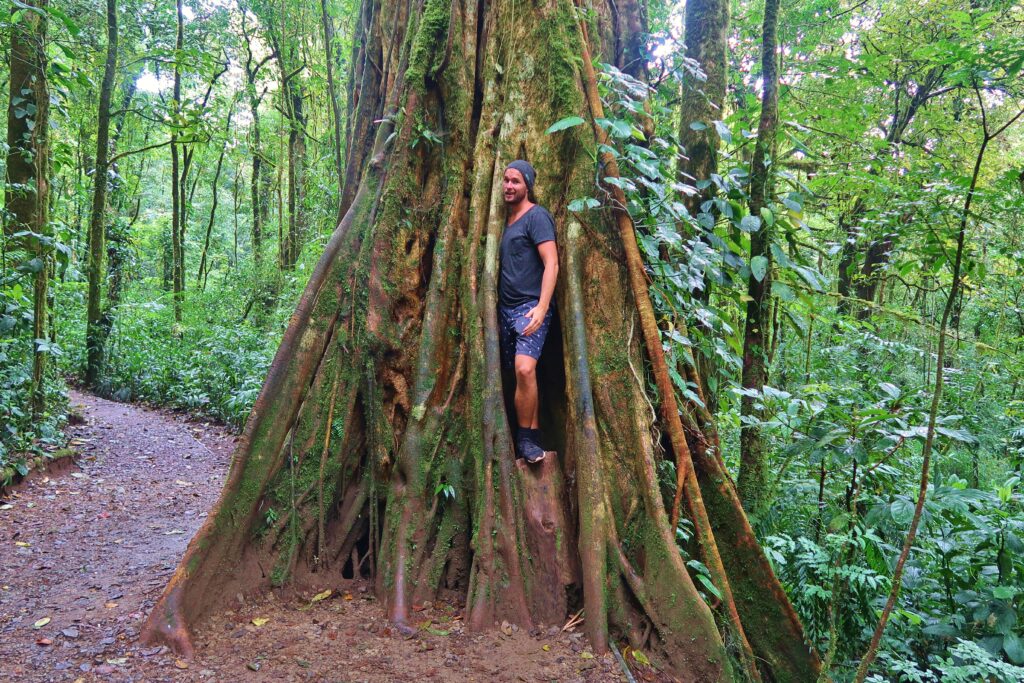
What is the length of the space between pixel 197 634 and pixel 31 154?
5840 millimetres

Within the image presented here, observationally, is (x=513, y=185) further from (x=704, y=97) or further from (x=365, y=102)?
(x=365, y=102)

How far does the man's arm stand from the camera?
13.2 ft

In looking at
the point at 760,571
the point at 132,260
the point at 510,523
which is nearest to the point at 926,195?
the point at 760,571

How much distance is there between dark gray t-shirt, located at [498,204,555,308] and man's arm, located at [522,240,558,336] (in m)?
0.07

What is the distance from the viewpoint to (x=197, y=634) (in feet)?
11.6

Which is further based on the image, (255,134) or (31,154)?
(255,134)

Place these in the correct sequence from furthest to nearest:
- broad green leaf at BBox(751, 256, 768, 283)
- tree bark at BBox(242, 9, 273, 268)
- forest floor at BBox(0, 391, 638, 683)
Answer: tree bark at BBox(242, 9, 273, 268) < broad green leaf at BBox(751, 256, 768, 283) < forest floor at BBox(0, 391, 638, 683)

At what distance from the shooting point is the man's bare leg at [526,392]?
4.01 metres

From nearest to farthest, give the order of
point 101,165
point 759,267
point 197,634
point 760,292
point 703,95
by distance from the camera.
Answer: point 197,634 → point 759,267 → point 760,292 → point 703,95 → point 101,165

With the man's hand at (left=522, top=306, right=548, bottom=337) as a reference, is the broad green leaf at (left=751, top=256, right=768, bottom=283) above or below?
above

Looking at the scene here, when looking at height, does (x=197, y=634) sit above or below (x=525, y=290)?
below

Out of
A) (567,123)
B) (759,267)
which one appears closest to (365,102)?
(567,123)

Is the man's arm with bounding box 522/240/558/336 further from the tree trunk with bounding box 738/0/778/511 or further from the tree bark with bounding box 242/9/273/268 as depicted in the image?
the tree bark with bounding box 242/9/273/268

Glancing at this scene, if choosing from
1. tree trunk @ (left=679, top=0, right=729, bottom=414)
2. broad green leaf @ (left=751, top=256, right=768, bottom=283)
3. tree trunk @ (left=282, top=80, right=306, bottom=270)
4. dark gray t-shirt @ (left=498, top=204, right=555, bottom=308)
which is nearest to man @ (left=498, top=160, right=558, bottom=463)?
dark gray t-shirt @ (left=498, top=204, right=555, bottom=308)
